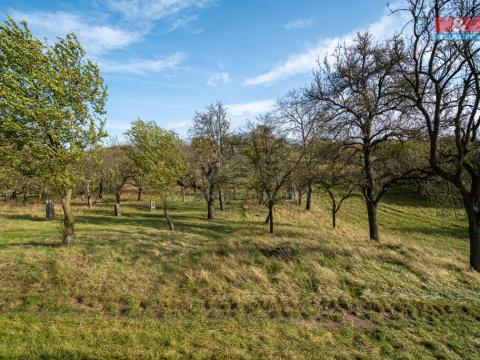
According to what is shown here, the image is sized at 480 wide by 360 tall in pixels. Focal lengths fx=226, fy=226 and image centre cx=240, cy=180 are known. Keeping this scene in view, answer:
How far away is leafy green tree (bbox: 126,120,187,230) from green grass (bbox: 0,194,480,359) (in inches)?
256

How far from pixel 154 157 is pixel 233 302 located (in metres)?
13.2

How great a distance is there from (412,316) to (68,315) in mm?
9341

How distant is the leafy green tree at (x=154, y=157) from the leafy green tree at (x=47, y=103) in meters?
6.71

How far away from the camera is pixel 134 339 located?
5.06m

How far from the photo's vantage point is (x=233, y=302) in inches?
264

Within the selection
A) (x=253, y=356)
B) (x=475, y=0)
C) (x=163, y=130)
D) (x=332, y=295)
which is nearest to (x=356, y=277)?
(x=332, y=295)

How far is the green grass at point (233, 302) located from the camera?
195 inches

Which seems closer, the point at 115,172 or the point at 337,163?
the point at 337,163

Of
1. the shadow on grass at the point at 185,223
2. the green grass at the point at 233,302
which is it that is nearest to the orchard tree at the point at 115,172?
the shadow on grass at the point at 185,223

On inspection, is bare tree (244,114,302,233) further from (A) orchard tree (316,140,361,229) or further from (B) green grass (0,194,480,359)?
(B) green grass (0,194,480,359)

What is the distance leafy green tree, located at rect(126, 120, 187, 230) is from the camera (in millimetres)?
16938

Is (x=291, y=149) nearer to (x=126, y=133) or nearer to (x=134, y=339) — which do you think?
(x=126, y=133)

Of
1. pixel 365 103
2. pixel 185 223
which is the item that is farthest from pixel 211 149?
pixel 365 103

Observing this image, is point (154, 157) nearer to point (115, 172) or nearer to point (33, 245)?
point (33, 245)
